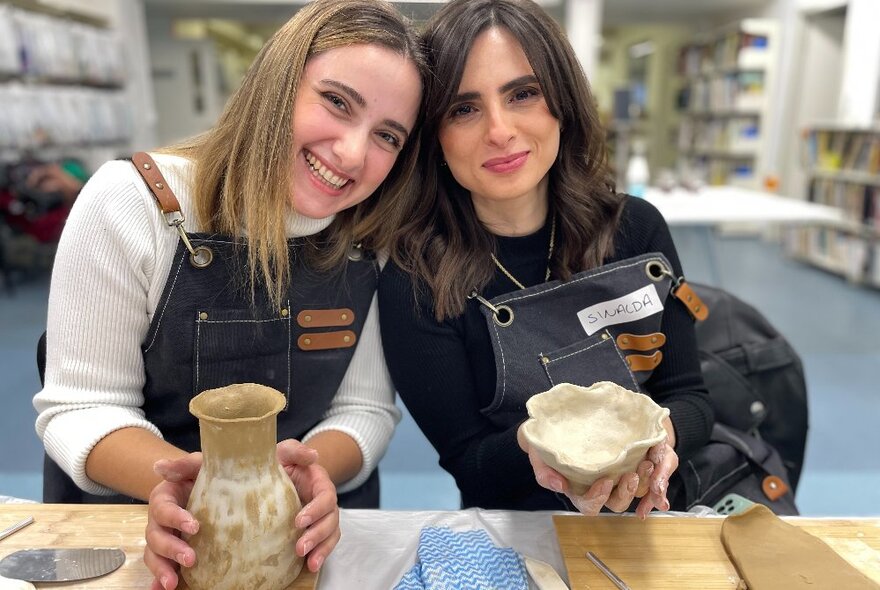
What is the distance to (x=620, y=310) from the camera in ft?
4.14

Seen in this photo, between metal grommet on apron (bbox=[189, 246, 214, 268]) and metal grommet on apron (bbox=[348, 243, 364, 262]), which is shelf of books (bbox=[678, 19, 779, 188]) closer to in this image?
metal grommet on apron (bbox=[348, 243, 364, 262])

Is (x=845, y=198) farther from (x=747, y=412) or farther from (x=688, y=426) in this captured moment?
(x=688, y=426)

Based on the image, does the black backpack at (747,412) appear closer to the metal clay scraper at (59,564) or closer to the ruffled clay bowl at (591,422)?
the ruffled clay bowl at (591,422)

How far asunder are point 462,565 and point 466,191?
0.76 meters

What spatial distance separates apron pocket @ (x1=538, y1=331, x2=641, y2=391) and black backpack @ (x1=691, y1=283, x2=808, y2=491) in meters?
0.31

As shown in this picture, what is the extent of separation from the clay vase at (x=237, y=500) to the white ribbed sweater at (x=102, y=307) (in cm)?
40

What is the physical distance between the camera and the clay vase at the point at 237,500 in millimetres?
700

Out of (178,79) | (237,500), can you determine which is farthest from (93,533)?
(178,79)

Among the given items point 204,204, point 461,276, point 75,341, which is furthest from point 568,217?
point 75,341

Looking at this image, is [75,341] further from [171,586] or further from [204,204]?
[171,586]

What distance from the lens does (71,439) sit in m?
1.01

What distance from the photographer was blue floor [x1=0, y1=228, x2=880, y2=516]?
2342mm

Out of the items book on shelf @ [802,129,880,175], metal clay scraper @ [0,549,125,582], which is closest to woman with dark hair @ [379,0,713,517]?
metal clay scraper @ [0,549,125,582]

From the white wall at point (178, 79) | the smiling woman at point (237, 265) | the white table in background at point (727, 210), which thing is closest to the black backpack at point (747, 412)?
the smiling woman at point (237, 265)
